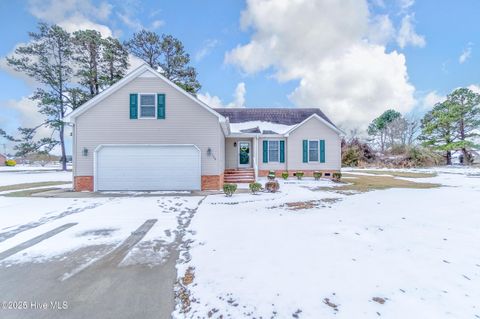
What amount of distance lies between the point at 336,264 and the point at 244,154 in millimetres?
13177

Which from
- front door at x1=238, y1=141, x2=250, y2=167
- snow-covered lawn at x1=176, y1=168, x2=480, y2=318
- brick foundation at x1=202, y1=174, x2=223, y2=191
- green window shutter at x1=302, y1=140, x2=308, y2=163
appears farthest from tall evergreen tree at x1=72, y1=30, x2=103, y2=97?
snow-covered lawn at x1=176, y1=168, x2=480, y2=318

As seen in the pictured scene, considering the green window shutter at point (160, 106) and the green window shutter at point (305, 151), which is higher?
the green window shutter at point (160, 106)

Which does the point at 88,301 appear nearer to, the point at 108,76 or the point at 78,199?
the point at 78,199

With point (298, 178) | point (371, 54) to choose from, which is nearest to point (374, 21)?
point (371, 54)

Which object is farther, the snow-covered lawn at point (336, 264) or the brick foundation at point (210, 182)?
the brick foundation at point (210, 182)

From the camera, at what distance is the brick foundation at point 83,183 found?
36.0 ft

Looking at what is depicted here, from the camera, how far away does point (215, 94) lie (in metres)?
25.9

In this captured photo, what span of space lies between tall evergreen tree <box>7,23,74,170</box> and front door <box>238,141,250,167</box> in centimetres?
1871

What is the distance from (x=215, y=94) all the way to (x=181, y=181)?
1722 centimetres

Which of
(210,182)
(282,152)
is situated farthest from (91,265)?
(282,152)

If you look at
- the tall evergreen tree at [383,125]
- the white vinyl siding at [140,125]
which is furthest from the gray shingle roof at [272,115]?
the tall evergreen tree at [383,125]

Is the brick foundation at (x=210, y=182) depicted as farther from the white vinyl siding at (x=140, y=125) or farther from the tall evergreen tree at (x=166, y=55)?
the tall evergreen tree at (x=166, y=55)

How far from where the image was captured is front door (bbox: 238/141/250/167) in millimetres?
16203

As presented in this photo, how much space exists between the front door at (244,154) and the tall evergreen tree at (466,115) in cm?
3075
